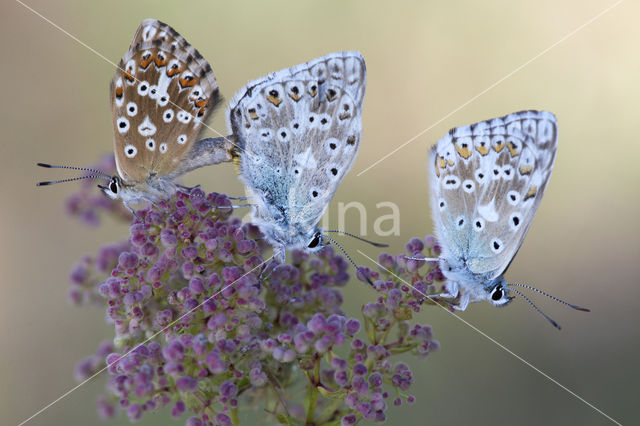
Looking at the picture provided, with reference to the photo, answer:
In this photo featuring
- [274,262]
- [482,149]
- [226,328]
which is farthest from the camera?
[482,149]

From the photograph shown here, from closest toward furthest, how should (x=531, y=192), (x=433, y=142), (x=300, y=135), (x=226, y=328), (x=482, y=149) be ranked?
(x=226, y=328), (x=531, y=192), (x=482, y=149), (x=300, y=135), (x=433, y=142)

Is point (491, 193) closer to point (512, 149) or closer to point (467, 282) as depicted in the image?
point (512, 149)

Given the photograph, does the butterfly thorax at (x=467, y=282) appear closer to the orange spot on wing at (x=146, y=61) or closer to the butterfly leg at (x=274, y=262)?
the butterfly leg at (x=274, y=262)

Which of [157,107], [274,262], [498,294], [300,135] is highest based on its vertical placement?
[157,107]

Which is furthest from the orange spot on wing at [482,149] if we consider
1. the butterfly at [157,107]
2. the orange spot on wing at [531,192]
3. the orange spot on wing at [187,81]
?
the orange spot on wing at [187,81]

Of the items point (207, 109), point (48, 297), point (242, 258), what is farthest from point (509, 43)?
point (48, 297)

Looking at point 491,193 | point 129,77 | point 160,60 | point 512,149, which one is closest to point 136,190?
point 129,77

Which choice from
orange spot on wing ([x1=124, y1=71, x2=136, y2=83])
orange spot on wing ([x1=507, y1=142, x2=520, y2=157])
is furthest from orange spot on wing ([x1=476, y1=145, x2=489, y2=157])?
orange spot on wing ([x1=124, y1=71, x2=136, y2=83])
